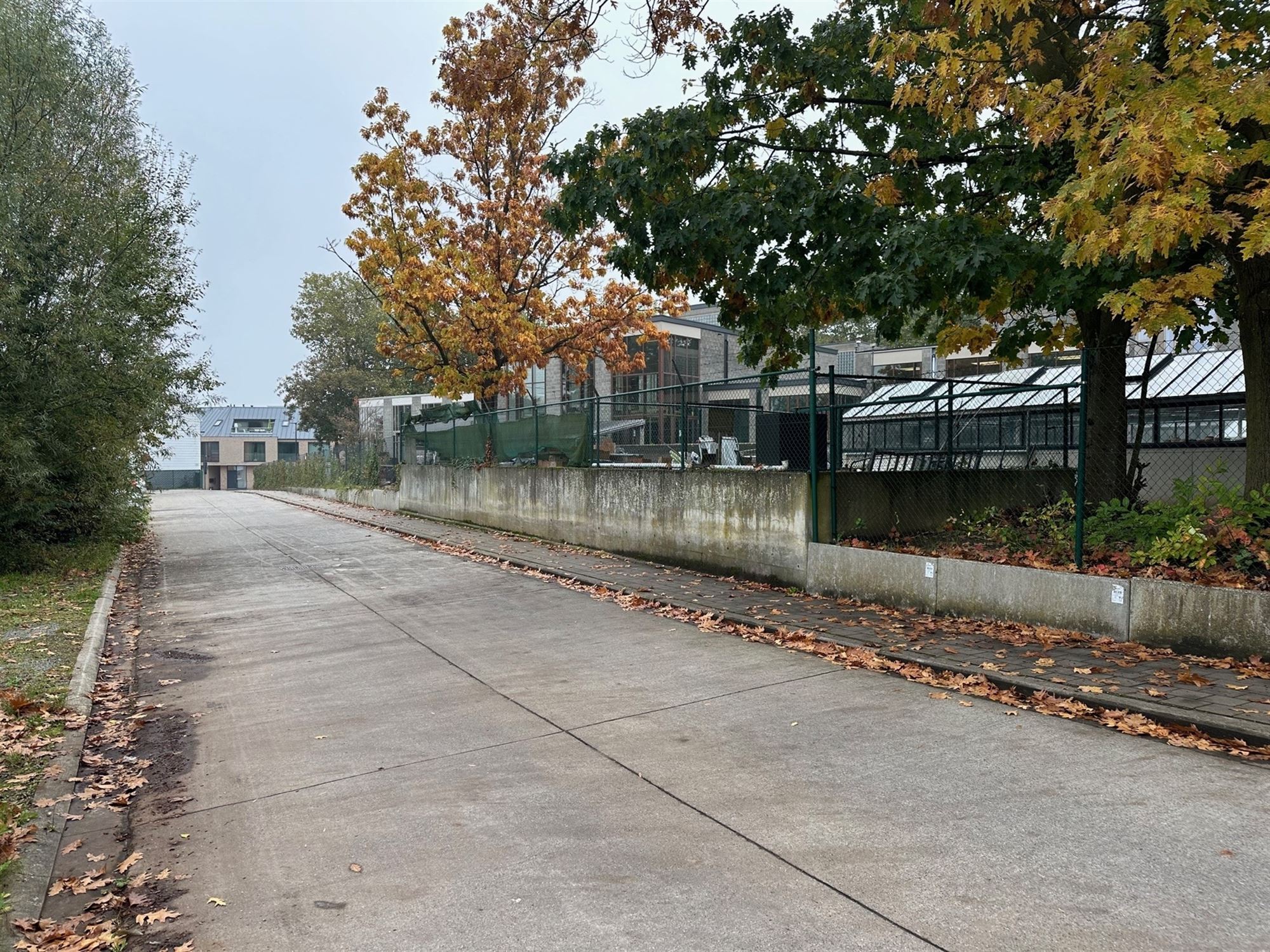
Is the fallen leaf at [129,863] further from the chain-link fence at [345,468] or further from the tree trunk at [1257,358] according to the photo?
the chain-link fence at [345,468]

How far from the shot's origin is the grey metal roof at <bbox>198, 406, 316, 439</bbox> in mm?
95625

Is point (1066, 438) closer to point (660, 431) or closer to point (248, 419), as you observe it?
point (660, 431)

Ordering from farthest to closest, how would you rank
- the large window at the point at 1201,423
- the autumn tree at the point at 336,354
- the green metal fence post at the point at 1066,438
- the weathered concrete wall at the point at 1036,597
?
the autumn tree at the point at 336,354 → the large window at the point at 1201,423 → the green metal fence post at the point at 1066,438 → the weathered concrete wall at the point at 1036,597

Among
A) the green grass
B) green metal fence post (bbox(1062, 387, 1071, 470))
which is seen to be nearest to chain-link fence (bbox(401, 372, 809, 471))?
green metal fence post (bbox(1062, 387, 1071, 470))

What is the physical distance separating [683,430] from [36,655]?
898cm

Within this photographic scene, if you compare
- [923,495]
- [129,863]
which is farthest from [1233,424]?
[129,863]

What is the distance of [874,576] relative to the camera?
993 centimetres

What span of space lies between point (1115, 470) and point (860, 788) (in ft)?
24.6

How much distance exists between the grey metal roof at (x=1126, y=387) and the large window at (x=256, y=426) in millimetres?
88614

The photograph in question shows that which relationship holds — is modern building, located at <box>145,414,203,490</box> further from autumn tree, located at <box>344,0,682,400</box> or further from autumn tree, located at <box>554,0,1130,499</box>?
autumn tree, located at <box>554,0,1130,499</box>

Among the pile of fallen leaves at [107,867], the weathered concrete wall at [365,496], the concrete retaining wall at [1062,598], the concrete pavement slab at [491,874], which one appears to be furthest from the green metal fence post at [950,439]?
the weathered concrete wall at [365,496]

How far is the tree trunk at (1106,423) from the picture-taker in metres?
10.3

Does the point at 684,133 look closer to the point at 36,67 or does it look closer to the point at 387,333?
the point at 36,67

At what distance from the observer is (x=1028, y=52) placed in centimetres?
866
